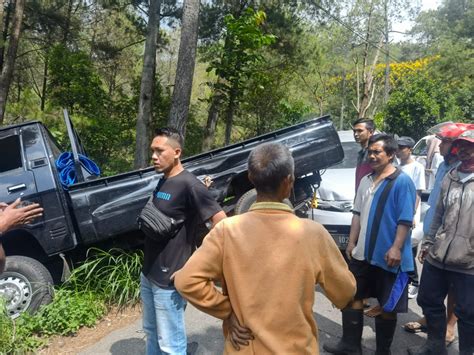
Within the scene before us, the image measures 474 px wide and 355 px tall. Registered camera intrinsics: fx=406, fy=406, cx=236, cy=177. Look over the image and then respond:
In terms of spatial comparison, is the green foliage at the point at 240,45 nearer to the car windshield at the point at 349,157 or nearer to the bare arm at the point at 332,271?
the car windshield at the point at 349,157

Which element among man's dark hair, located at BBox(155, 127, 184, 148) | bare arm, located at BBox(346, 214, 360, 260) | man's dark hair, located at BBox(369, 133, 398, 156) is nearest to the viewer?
man's dark hair, located at BBox(155, 127, 184, 148)

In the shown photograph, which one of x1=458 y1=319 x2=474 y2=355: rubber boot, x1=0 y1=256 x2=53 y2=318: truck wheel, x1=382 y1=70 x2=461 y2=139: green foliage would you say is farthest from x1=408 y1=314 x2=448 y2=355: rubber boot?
x1=382 y1=70 x2=461 y2=139: green foliage

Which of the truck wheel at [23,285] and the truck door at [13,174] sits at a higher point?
the truck door at [13,174]

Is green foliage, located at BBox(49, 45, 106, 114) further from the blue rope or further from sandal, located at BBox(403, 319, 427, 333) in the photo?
sandal, located at BBox(403, 319, 427, 333)

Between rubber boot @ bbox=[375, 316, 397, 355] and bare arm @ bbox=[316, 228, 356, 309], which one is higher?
bare arm @ bbox=[316, 228, 356, 309]

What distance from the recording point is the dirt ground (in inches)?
143

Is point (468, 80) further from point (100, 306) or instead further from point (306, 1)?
point (100, 306)

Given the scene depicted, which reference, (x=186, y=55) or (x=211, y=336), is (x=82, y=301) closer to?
(x=211, y=336)

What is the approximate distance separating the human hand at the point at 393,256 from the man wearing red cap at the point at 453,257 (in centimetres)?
31

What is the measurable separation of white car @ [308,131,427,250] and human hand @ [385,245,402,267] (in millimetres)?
1789

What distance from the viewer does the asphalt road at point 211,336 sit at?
138 inches

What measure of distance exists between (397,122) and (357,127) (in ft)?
52.5

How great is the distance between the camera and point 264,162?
5.34 feet

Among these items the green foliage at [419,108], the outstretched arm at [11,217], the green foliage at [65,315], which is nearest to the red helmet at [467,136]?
the outstretched arm at [11,217]
